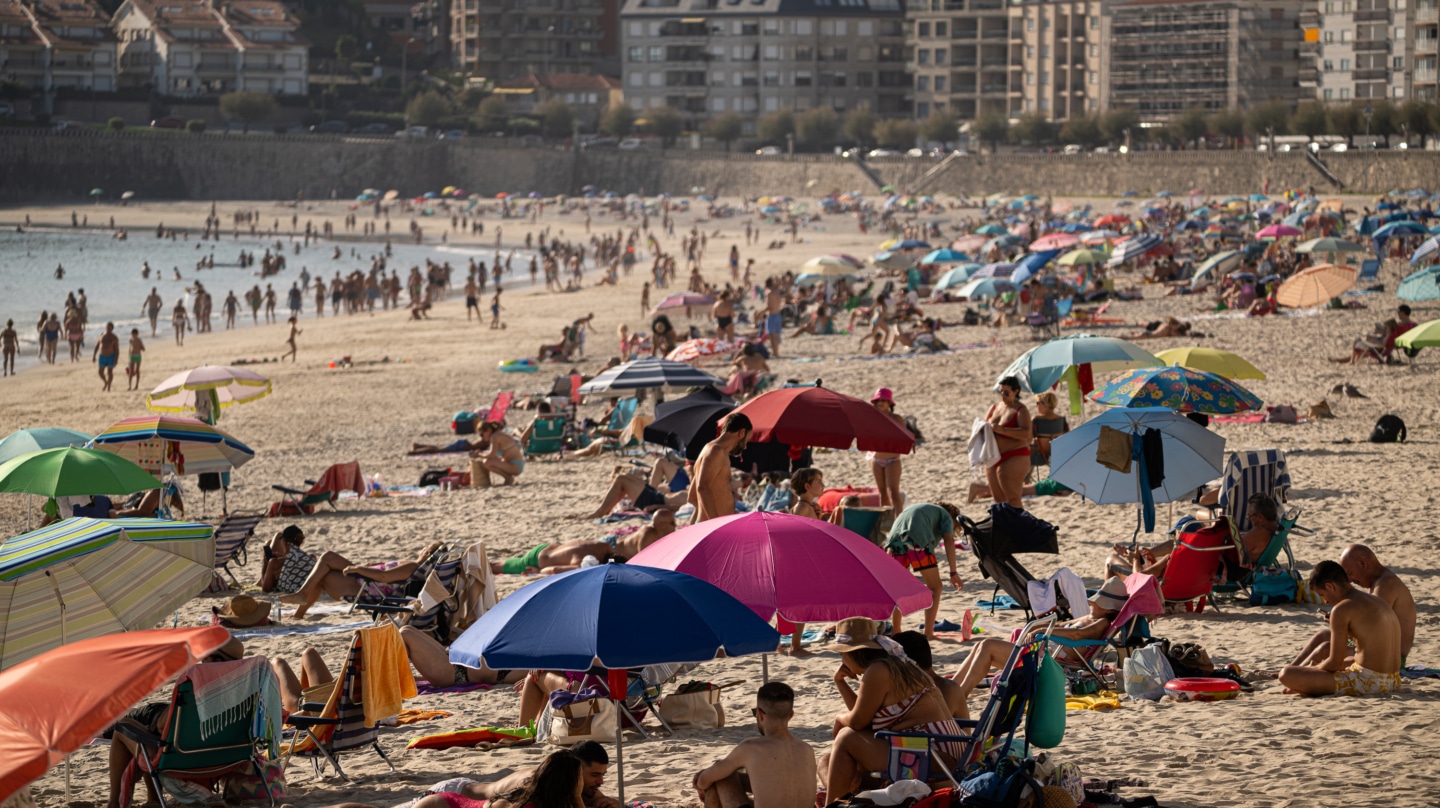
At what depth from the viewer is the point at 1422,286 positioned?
64.4 feet

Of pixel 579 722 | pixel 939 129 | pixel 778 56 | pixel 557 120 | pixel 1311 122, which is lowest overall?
pixel 579 722

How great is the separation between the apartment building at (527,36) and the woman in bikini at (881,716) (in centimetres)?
10094

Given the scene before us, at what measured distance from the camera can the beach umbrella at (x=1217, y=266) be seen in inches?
1037

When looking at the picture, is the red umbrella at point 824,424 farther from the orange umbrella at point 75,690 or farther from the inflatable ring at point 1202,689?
the orange umbrella at point 75,690

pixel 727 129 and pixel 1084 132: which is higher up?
pixel 727 129

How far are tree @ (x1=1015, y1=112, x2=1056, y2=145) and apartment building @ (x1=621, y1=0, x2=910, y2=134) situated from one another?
16.4m

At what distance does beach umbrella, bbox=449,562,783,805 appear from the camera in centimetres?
498

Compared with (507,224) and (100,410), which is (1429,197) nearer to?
(507,224)

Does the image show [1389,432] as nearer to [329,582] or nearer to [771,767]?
[329,582]

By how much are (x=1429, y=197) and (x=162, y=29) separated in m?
74.4

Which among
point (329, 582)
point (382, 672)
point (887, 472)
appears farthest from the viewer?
point (887, 472)

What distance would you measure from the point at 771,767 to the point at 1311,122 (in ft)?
238

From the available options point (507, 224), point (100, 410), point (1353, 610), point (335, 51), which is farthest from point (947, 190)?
point (1353, 610)

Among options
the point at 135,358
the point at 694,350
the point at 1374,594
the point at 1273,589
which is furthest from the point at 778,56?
the point at 1374,594
